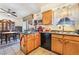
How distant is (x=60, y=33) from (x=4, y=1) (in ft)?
3.94

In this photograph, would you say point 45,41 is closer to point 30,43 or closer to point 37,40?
point 37,40

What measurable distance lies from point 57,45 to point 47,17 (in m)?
0.58

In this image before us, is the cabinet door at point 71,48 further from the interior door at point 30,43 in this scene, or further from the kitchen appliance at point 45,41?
the interior door at point 30,43

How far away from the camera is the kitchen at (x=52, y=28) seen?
194 centimetres

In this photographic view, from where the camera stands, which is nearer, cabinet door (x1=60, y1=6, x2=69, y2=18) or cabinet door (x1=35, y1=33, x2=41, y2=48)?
cabinet door (x1=60, y1=6, x2=69, y2=18)

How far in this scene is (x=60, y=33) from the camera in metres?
2.06

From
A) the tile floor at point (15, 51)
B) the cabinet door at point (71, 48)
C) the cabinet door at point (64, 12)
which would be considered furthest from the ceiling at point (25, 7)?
the cabinet door at point (71, 48)

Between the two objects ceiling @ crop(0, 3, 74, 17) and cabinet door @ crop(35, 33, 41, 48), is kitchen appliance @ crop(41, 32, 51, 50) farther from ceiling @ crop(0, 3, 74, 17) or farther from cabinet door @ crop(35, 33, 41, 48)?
ceiling @ crop(0, 3, 74, 17)

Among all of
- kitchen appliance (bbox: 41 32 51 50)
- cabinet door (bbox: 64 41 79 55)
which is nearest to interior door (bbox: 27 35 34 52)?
kitchen appliance (bbox: 41 32 51 50)

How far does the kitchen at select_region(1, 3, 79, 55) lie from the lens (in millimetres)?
1940

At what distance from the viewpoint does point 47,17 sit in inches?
81.0

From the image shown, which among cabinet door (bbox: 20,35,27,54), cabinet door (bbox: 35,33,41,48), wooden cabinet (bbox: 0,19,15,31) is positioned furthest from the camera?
cabinet door (bbox: 35,33,41,48)

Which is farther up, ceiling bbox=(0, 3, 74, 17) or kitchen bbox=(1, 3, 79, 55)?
ceiling bbox=(0, 3, 74, 17)
